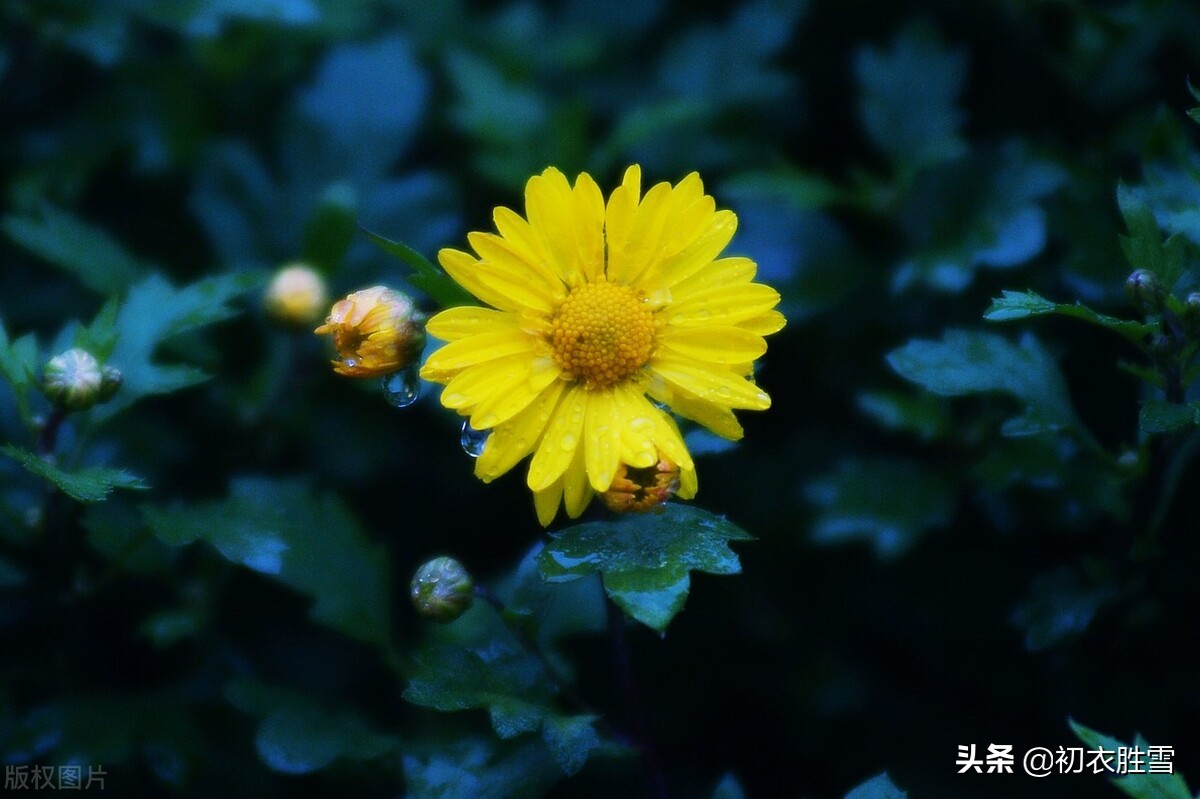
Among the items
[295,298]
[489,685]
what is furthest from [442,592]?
[295,298]

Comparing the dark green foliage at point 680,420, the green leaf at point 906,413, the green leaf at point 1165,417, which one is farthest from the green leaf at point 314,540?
the green leaf at point 1165,417

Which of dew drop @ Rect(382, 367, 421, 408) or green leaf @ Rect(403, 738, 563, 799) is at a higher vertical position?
dew drop @ Rect(382, 367, 421, 408)

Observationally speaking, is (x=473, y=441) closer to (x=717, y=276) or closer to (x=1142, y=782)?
(x=717, y=276)

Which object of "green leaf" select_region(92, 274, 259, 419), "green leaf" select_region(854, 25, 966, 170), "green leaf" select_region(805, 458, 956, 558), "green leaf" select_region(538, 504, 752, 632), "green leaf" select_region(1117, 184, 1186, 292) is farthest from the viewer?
"green leaf" select_region(854, 25, 966, 170)

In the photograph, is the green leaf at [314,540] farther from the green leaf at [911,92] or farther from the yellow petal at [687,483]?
the green leaf at [911,92]

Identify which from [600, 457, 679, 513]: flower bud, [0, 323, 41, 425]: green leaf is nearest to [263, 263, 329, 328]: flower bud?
[0, 323, 41, 425]: green leaf

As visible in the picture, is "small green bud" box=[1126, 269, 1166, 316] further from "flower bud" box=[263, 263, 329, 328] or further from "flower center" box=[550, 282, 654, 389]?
"flower bud" box=[263, 263, 329, 328]

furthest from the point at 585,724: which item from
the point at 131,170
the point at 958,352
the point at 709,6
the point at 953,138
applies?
the point at 709,6
